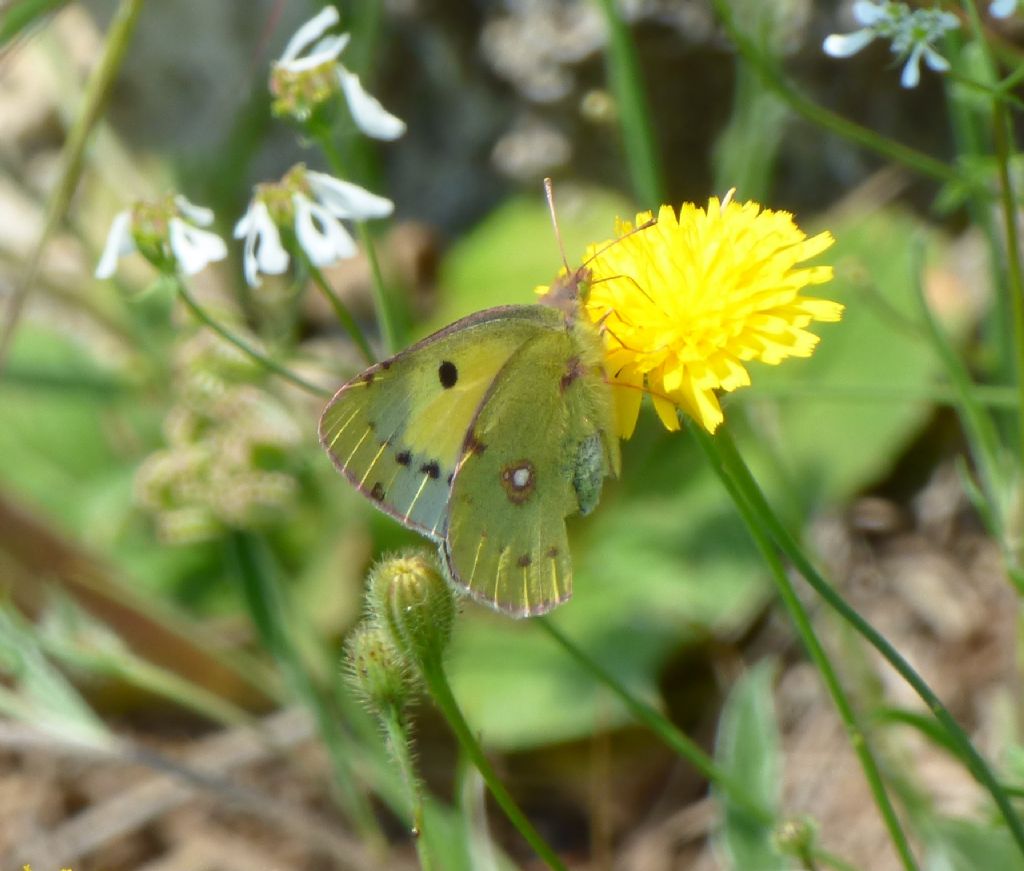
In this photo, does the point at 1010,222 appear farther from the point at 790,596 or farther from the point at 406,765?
the point at 406,765

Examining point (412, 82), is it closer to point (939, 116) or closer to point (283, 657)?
point (939, 116)

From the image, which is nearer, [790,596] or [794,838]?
[790,596]

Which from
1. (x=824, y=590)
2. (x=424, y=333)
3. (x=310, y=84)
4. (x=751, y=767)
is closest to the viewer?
(x=824, y=590)

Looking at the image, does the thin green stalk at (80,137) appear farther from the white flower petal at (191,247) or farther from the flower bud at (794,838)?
the flower bud at (794,838)

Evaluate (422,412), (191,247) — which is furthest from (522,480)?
(191,247)

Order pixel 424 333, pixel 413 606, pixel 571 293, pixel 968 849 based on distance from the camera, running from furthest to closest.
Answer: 1. pixel 424 333
2. pixel 968 849
3. pixel 571 293
4. pixel 413 606

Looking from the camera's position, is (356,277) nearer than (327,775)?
No

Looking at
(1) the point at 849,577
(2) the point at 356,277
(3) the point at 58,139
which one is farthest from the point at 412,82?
(1) the point at 849,577
